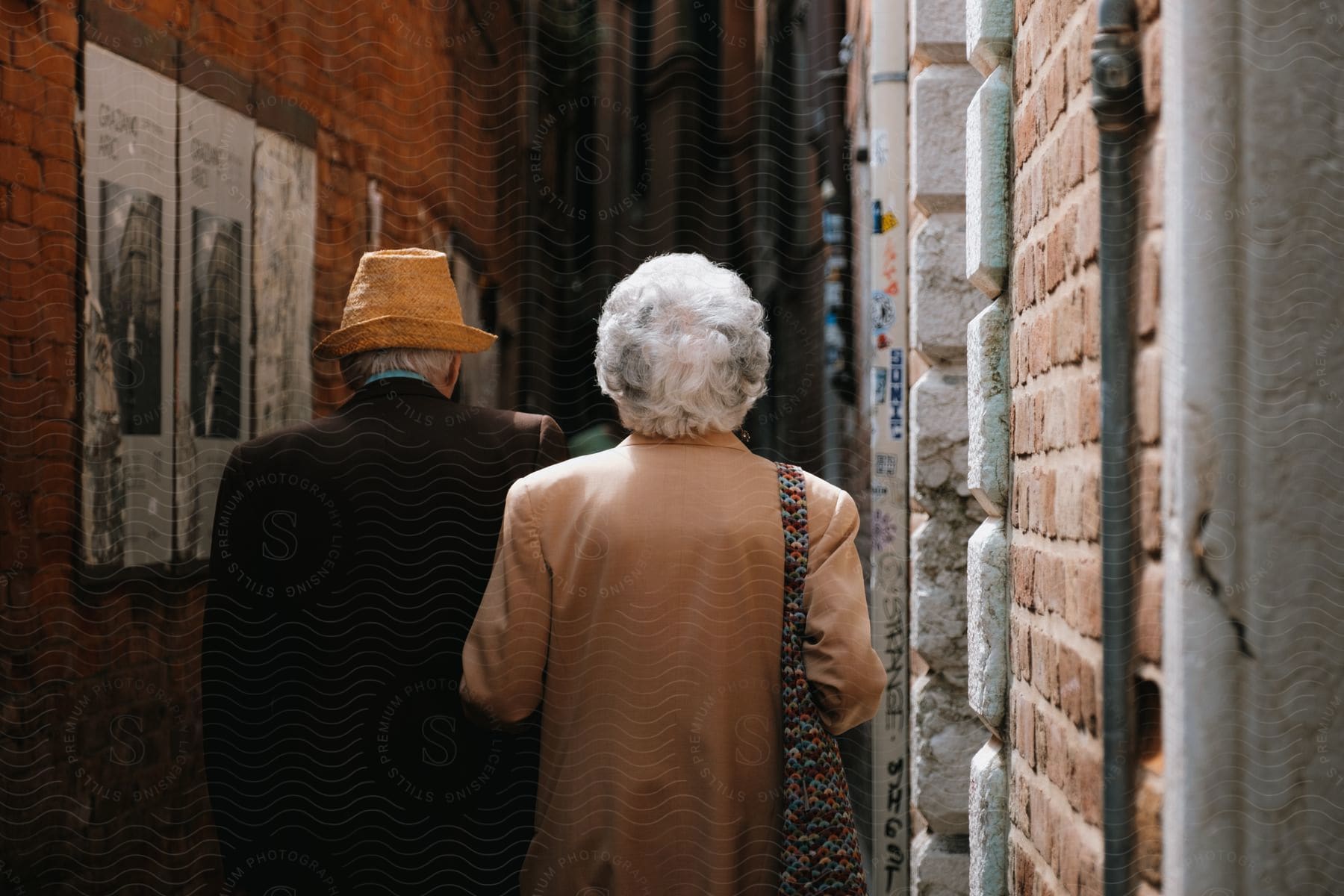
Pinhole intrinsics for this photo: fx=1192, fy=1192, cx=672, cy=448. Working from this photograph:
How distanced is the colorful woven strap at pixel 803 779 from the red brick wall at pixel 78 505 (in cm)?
163

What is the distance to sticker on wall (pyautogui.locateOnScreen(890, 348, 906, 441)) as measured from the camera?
2766mm

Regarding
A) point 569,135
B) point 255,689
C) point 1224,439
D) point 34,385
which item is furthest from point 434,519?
point 569,135

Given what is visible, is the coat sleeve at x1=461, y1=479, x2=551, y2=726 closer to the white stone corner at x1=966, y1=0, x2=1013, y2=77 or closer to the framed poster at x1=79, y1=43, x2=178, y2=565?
the white stone corner at x1=966, y1=0, x2=1013, y2=77

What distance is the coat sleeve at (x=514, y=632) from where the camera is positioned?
1.68 metres

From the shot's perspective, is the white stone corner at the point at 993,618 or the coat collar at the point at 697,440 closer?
the white stone corner at the point at 993,618

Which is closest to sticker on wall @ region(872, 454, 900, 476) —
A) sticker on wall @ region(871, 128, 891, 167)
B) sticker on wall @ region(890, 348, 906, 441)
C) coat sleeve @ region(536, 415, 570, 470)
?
sticker on wall @ region(890, 348, 906, 441)

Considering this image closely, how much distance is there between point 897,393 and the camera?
2773 millimetres

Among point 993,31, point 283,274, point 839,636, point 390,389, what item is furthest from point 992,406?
point 283,274

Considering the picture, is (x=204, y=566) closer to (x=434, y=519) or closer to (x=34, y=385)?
(x=34, y=385)

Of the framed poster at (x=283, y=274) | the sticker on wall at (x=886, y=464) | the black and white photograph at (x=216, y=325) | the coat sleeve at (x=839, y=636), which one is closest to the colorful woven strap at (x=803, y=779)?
the coat sleeve at (x=839, y=636)

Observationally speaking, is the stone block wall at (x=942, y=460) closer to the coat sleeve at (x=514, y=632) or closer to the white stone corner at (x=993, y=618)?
the white stone corner at (x=993, y=618)

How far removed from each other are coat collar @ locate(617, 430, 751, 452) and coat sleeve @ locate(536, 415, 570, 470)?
1.31 ft

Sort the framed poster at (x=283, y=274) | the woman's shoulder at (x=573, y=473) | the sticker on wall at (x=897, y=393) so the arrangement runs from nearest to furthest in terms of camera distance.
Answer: the woman's shoulder at (x=573, y=473), the sticker on wall at (x=897, y=393), the framed poster at (x=283, y=274)

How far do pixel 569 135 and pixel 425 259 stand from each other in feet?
5.60
